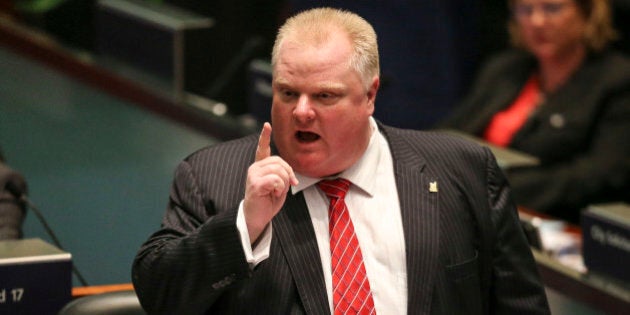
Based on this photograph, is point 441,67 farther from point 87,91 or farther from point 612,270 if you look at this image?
point 612,270

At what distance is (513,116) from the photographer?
5156mm

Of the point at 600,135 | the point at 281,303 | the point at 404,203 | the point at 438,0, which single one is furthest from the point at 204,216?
the point at 438,0

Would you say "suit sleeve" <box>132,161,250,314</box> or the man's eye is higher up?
the man's eye

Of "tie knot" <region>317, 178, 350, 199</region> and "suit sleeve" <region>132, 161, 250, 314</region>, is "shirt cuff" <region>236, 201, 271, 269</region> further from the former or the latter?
"tie knot" <region>317, 178, 350, 199</region>

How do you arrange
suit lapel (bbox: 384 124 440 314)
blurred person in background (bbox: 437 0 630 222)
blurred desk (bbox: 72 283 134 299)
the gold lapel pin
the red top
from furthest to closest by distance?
the red top → blurred person in background (bbox: 437 0 630 222) → blurred desk (bbox: 72 283 134 299) → the gold lapel pin → suit lapel (bbox: 384 124 440 314)

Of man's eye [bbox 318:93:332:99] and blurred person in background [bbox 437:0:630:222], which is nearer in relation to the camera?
man's eye [bbox 318:93:332:99]

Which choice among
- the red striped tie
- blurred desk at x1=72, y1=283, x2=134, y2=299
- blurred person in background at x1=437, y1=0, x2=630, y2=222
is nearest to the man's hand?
the red striped tie

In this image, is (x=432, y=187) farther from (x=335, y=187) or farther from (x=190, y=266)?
(x=190, y=266)

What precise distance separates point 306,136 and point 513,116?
8.42 feet

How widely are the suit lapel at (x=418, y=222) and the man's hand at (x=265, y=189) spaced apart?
351mm

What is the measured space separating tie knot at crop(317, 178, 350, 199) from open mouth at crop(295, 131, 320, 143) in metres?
0.15

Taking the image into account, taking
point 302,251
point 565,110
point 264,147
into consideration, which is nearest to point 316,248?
point 302,251

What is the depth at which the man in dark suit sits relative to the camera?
2.61 metres

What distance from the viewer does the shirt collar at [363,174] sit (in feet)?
9.18
